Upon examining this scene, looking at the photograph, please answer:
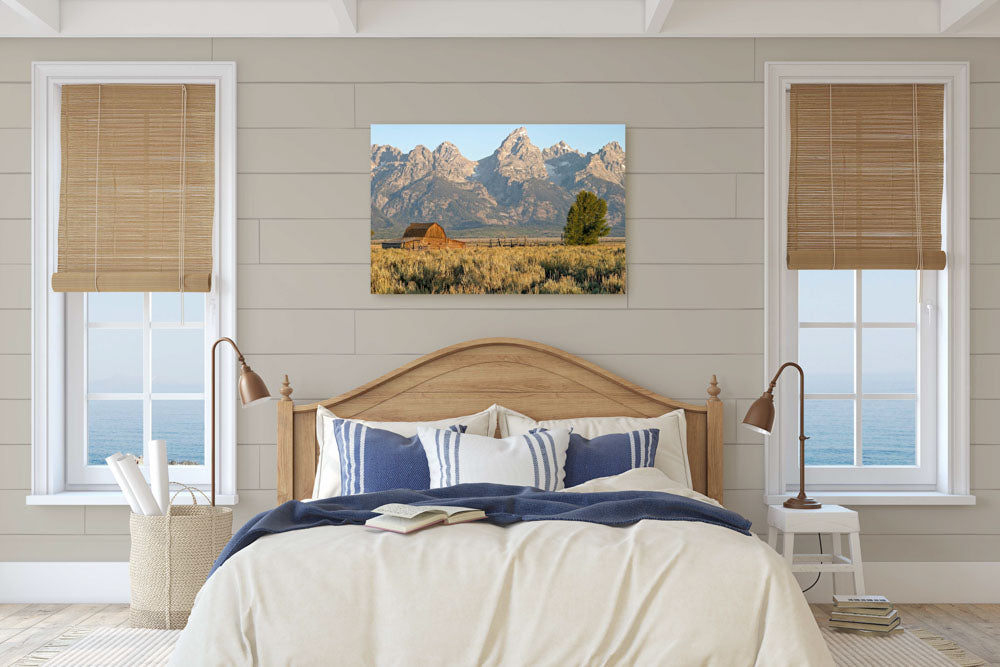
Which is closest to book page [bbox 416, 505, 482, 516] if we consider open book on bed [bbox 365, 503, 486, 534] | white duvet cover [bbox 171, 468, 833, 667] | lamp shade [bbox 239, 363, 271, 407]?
open book on bed [bbox 365, 503, 486, 534]

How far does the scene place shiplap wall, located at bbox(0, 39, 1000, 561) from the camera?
12.4 ft

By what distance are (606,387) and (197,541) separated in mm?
1839

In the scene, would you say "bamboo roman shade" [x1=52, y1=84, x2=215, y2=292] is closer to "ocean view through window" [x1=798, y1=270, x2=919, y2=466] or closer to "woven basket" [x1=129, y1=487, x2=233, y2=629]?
"woven basket" [x1=129, y1=487, x2=233, y2=629]

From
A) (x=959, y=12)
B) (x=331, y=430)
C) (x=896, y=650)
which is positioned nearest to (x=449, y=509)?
(x=331, y=430)

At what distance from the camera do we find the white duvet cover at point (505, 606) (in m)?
2.15

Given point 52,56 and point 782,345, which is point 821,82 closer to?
point 782,345

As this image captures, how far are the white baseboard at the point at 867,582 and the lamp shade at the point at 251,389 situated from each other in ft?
3.62

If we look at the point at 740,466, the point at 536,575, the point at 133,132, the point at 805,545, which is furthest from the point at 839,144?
the point at 133,132

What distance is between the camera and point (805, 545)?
12.5 ft

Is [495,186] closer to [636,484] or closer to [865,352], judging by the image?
[636,484]

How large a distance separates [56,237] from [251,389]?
128cm

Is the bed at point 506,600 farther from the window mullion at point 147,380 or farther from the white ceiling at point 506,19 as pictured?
the white ceiling at point 506,19

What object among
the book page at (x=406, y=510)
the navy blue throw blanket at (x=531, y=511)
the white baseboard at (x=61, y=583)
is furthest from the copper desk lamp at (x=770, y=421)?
the white baseboard at (x=61, y=583)

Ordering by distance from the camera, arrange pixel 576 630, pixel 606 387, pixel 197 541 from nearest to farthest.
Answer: pixel 576 630 → pixel 197 541 → pixel 606 387
